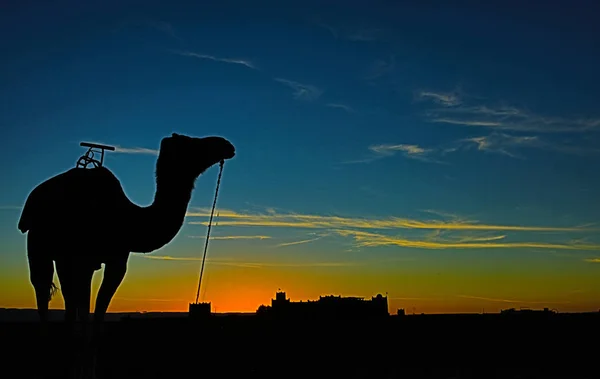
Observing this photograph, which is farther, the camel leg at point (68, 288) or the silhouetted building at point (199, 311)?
the silhouetted building at point (199, 311)

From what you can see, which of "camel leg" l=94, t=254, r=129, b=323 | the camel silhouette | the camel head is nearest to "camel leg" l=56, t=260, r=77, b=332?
the camel silhouette

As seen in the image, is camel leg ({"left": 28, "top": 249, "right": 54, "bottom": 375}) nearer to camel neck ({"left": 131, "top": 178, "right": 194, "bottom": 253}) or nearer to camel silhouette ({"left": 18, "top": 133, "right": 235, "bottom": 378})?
camel silhouette ({"left": 18, "top": 133, "right": 235, "bottom": 378})

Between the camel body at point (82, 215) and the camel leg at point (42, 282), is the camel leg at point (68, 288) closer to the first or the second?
the camel body at point (82, 215)

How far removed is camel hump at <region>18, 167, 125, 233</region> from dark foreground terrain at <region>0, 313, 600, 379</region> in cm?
247

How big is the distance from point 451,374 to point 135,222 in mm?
7948

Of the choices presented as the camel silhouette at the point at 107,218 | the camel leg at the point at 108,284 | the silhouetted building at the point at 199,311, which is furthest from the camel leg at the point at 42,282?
the silhouetted building at the point at 199,311

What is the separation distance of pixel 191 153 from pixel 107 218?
5.99 feet

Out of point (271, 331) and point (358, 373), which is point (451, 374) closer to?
point (358, 373)

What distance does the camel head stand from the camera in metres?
12.1

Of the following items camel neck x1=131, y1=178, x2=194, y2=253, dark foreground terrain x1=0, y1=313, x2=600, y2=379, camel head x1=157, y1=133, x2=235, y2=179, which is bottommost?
dark foreground terrain x1=0, y1=313, x2=600, y2=379

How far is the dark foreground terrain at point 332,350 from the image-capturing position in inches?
647

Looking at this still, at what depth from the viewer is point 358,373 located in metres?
16.2

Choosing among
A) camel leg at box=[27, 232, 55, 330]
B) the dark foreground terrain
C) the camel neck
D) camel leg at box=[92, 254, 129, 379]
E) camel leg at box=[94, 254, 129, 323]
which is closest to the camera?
camel leg at box=[92, 254, 129, 379]

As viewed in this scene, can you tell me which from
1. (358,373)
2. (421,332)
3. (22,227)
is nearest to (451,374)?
(358,373)
